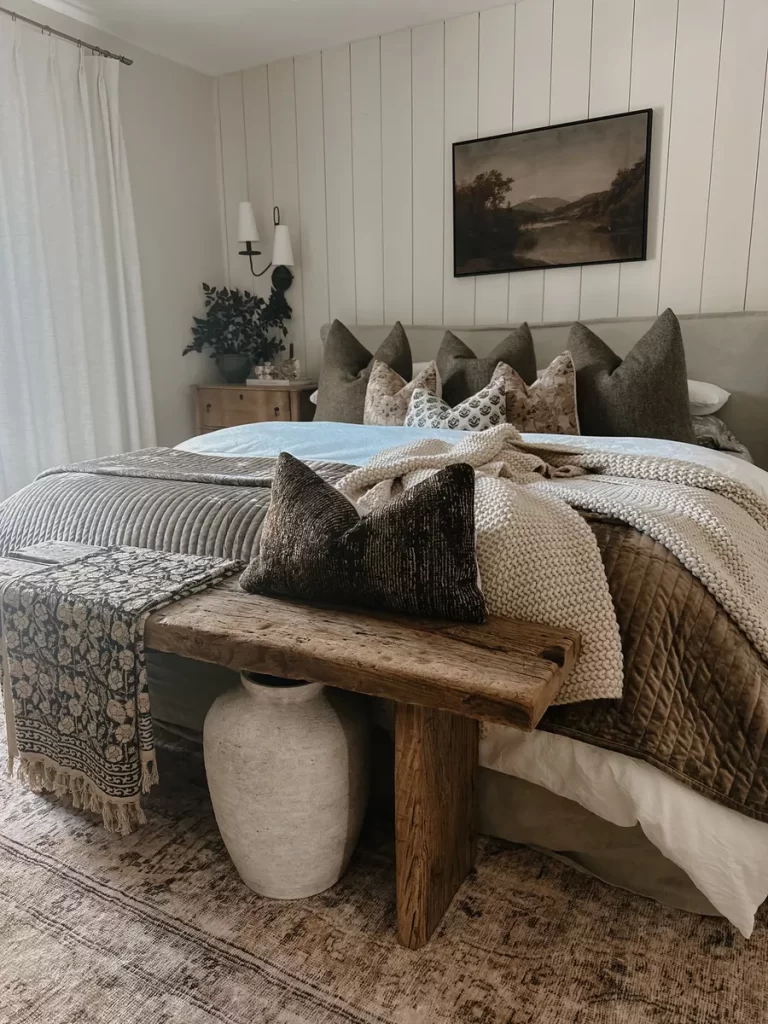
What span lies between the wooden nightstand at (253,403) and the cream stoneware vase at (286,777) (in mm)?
2473

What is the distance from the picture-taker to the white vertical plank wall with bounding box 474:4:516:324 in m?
3.25

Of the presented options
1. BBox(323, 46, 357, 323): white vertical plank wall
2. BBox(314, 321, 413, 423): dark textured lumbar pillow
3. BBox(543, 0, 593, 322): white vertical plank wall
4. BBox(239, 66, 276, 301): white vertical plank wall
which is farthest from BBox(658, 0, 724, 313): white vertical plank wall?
BBox(239, 66, 276, 301): white vertical plank wall

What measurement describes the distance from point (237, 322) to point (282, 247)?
448 millimetres

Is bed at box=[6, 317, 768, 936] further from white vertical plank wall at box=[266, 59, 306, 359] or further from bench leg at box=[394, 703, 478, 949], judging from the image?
white vertical plank wall at box=[266, 59, 306, 359]

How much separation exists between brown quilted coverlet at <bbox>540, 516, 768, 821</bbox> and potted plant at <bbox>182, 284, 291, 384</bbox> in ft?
9.84

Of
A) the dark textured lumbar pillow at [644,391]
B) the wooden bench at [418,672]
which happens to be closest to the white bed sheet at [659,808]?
the wooden bench at [418,672]

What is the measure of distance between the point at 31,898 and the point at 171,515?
834 millimetres

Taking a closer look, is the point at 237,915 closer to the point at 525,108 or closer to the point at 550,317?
the point at 550,317

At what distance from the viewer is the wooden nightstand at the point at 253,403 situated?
3752 millimetres

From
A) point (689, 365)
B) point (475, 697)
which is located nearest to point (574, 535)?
point (475, 697)

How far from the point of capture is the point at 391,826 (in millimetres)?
1648

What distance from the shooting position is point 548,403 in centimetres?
267

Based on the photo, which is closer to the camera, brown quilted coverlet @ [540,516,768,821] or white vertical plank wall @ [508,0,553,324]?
brown quilted coverlet @ [540,516,768,821]

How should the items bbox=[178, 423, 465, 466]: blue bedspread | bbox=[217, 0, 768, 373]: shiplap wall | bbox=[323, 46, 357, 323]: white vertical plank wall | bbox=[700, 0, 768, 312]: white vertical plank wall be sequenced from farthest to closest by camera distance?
bbox=[323, 46, 357, 323]: white vertical plank wall → bbox=[217, 0, 768, 373]: shiplap wall → bbox=[700, 0, 768, 312]: white vertical plank wall → bbox=[178, 423, 465, 466]: blue bedspread
